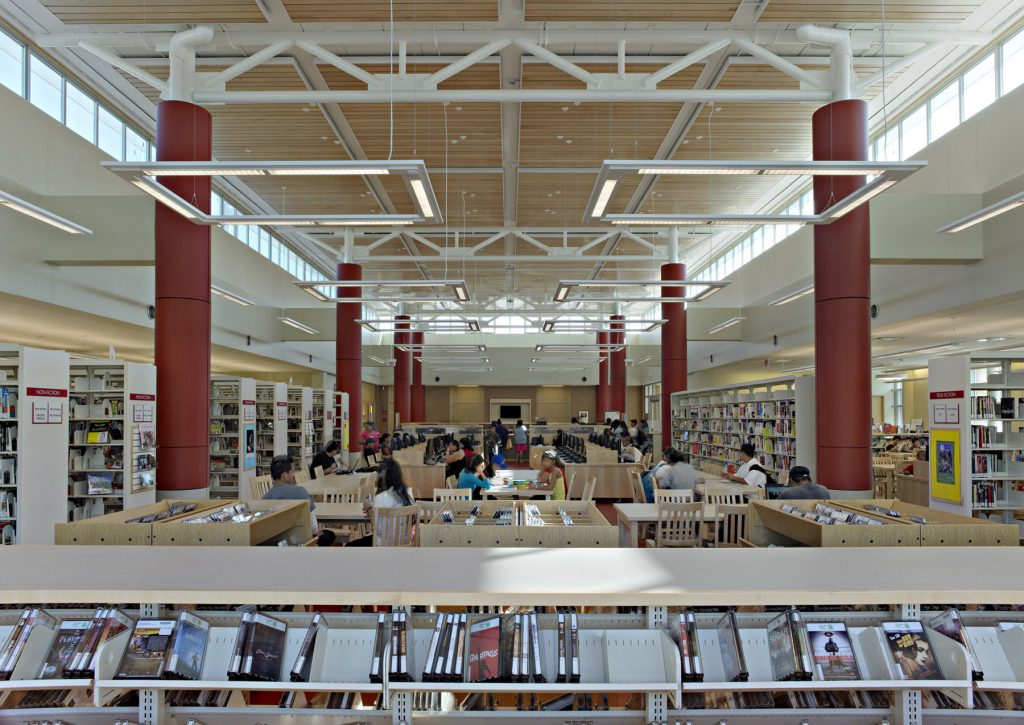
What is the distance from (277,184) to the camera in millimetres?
12812

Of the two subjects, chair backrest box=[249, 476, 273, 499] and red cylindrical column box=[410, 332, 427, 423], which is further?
red cylindrical column box=[410, 332, 427, 423]

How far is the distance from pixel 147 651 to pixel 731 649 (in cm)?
223

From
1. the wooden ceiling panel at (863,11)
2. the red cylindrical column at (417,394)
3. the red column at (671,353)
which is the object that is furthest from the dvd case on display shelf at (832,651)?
the red cylindrical column at (417,394)

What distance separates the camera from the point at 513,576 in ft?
8.91

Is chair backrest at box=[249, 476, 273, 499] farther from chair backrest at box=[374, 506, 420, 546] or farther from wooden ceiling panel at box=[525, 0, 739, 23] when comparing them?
wooden ceiling panel at box=[525, 0, 739, 23]

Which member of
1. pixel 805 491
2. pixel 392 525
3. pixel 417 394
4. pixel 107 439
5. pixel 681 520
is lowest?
pixel 681 520

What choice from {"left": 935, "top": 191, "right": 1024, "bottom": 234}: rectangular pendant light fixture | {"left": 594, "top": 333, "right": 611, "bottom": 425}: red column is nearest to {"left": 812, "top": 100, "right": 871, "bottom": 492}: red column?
{"left": 935, "top": 191, "right": 1024, "bottom": 234}: rectangular pendant light fixture

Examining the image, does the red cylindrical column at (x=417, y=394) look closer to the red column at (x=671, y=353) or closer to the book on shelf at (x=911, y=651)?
the red column at (x=671, y=353)

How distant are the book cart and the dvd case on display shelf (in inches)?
1.4

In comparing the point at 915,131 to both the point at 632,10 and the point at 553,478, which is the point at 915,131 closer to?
the point at 632,10

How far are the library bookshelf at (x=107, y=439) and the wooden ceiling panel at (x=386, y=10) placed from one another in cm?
411

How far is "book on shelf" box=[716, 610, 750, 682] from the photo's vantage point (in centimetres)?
263

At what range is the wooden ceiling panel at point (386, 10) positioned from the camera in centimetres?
716

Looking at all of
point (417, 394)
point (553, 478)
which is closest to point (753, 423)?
point (553, 478)
